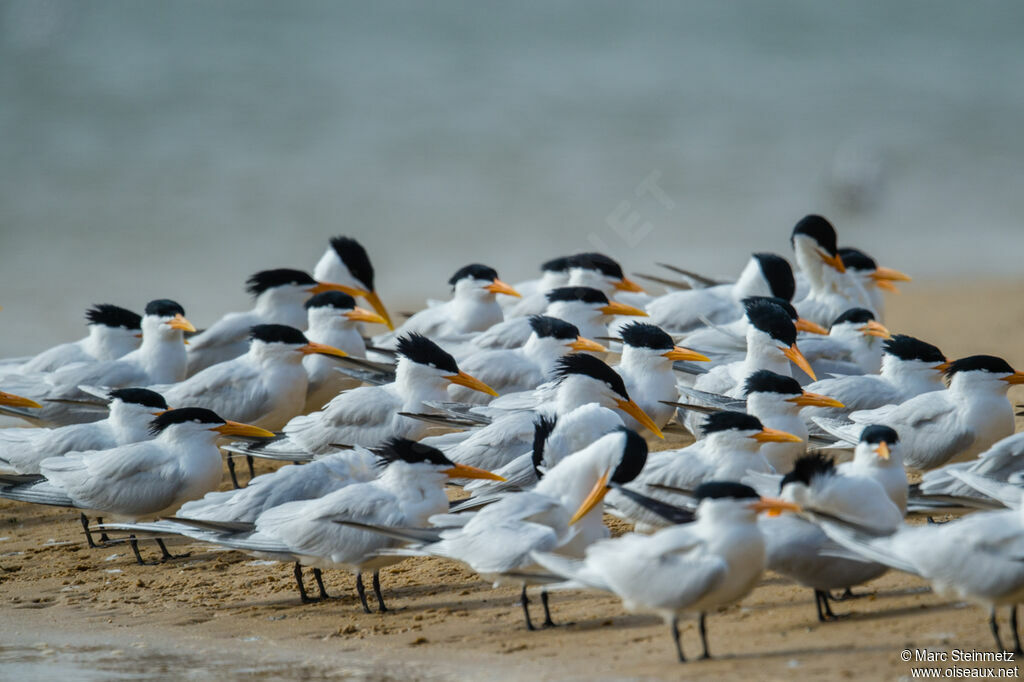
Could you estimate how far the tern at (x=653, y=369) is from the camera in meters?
6.13

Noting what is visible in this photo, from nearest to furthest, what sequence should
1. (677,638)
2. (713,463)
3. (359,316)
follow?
(677,638) < (713,463) < (359,316)

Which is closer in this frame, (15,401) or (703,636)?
(703,636)

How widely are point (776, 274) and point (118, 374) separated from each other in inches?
154

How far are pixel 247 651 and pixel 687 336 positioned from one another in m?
3.62

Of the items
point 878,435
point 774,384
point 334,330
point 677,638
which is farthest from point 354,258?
point 677,638

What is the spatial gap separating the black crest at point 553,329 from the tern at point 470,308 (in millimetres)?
1502

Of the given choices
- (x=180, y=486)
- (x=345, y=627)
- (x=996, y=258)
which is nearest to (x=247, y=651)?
(x=345, y=627)

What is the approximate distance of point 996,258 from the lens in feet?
50.3

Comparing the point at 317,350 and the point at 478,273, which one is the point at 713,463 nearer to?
the point at 317,350

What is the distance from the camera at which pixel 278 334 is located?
6695mm

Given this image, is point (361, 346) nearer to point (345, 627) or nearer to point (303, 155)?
point (345, 627)

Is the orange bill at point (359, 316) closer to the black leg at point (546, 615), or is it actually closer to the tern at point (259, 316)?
the tern at point (259, 316)

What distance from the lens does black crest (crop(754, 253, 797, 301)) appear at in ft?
25.8

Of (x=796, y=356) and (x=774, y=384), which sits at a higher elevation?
(x=796, y=356)
